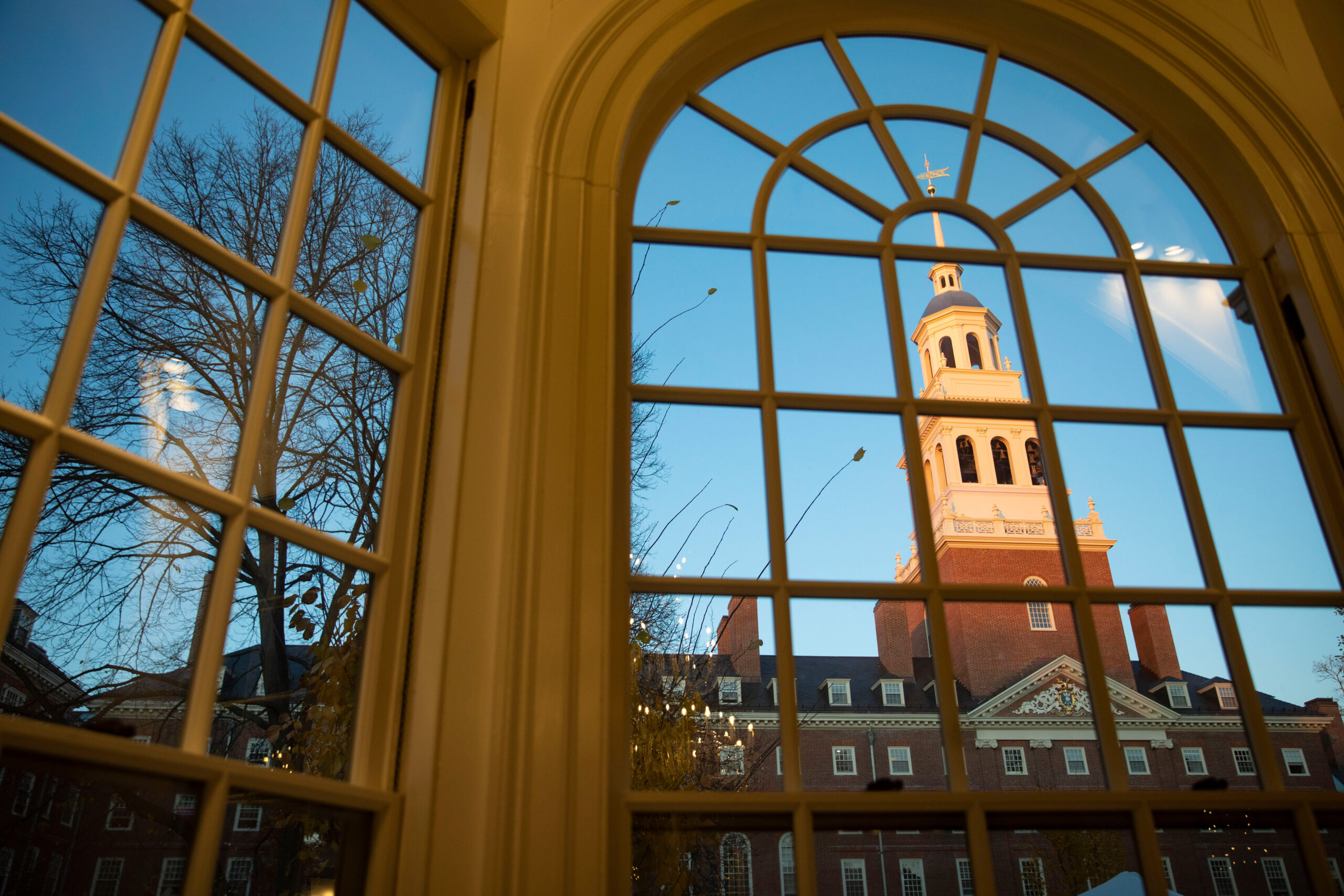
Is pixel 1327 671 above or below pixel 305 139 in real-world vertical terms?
below

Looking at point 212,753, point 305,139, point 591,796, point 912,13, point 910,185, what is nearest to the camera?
point 212,753

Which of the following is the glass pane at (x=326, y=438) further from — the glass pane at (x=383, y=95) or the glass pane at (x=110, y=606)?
the glass pane at (x=383, y=95)

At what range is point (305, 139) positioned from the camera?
1.59m

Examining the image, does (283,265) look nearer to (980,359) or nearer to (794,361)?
(794,361)

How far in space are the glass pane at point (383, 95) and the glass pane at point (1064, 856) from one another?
1.57 metres

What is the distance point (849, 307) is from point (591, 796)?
3.75 ft

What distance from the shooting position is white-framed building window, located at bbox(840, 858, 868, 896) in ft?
4.86

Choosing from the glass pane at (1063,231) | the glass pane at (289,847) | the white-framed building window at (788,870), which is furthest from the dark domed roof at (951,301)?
the glass pane at (289,847)

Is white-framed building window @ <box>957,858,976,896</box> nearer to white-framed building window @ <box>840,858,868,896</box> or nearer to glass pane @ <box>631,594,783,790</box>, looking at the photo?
white-framed building window @ <box>840,858,868,896</box>

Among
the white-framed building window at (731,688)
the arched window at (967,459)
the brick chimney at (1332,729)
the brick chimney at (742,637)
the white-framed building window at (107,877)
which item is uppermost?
the arched window at (967,459)

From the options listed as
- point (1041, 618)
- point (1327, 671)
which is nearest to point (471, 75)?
point (1041, 618)

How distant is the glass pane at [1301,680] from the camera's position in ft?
5.68

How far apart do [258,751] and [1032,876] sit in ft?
3.90

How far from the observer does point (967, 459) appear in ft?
6.12
